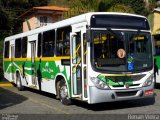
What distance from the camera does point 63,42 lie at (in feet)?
43.4

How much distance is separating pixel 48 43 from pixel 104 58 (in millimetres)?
3849

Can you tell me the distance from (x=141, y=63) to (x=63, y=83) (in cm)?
291

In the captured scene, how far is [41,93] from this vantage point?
1767 cm

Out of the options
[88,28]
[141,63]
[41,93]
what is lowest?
[41,93]

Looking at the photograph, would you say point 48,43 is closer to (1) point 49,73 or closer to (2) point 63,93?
(1) point 49,73

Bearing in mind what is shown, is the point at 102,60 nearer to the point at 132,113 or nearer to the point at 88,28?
the point at 88,28

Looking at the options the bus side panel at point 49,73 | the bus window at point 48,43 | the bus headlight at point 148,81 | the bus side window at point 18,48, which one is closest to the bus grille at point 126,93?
the bus headlight at point 148,81

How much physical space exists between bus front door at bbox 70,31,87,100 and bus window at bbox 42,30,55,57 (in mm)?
1893

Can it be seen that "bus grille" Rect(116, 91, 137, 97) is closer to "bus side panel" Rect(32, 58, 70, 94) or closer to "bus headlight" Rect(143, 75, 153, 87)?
"bus headlight" Rect(143, 75, 153, 87)

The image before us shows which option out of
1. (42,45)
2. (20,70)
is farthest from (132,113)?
(20,70)

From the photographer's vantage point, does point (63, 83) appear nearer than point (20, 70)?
Yes

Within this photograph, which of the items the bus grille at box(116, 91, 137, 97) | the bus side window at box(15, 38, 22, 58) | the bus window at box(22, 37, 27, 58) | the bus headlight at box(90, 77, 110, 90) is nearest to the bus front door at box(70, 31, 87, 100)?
the bus headlight at box(90, 77, 110, 90)

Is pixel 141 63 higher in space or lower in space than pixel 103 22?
lower

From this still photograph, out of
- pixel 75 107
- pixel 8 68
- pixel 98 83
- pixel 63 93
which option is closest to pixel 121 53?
pixel 98 83
